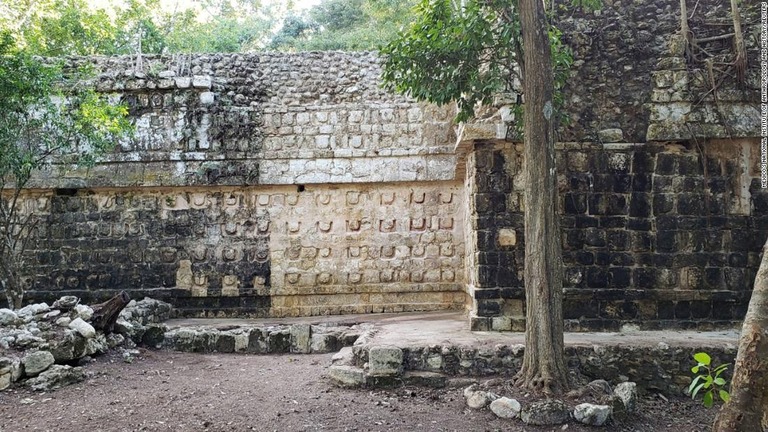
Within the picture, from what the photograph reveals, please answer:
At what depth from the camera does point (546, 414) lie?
4801mm

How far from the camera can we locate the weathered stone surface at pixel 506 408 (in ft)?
16.1

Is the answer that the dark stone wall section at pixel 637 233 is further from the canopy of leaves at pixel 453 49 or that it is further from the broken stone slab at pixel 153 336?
the broken stone slab at pixel 153 336

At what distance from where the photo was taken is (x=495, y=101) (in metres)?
7.14

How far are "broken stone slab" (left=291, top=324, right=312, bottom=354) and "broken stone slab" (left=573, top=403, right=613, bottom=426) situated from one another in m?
3.92

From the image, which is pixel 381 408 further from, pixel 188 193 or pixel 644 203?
pixel 188 193

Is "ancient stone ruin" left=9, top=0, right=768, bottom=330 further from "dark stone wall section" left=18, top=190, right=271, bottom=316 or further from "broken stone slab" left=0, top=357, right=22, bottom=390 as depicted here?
"broken stone slab" left=0, top=357, right=22, bottom=390

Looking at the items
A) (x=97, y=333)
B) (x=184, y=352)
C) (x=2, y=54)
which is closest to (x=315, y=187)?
(x=184, y=352)

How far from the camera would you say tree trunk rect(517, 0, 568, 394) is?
5.21 metres

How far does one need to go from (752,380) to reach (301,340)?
5459mm

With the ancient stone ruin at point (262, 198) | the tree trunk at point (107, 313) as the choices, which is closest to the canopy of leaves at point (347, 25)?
the ancient stone ruin at point (262, 198)

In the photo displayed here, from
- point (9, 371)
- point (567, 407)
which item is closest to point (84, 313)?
point (9, 371)

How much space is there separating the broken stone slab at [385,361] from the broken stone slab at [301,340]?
6.77ft

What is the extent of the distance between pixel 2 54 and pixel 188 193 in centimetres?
319

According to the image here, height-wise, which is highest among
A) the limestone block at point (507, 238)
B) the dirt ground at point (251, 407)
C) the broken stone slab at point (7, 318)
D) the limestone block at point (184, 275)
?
the limestone block at point (507, 238)
